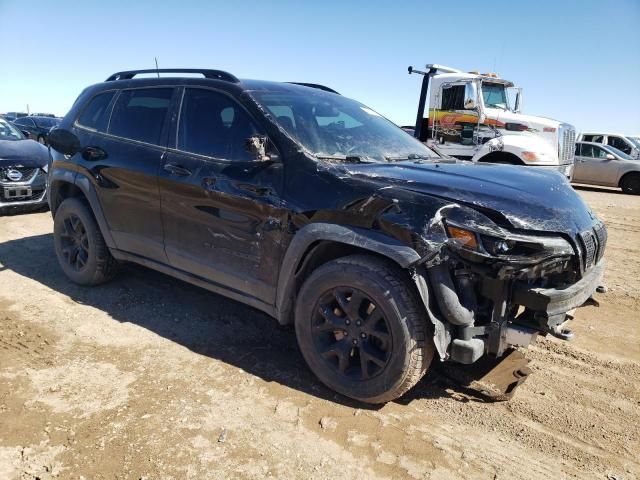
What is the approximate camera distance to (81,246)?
184 inches

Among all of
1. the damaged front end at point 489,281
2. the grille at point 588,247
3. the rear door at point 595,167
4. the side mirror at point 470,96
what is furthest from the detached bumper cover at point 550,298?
the rear door at point 595,167

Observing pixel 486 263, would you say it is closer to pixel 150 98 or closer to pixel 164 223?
pixel 164 223

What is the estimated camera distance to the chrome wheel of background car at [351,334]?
279 cm

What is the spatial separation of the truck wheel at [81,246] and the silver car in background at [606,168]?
15614mm

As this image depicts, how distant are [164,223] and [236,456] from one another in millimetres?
1965

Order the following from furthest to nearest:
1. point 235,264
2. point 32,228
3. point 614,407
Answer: point 32,228, point 235,264, point 614,407

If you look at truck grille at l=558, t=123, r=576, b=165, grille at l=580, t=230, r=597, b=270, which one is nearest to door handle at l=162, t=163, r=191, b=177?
grille at l=580, t=230, r=597, b=270

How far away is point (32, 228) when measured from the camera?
6.93 meters

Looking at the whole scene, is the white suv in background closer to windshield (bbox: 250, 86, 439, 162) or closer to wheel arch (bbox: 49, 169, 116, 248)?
windshield (bbox: 250, 86, 439, 162)

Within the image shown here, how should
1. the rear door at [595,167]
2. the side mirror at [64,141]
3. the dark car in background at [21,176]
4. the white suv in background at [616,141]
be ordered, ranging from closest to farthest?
the side mirror at [64,141]
the dark car in background at [21,176]
the rear door at [595,167]
the white suv in background at [616,141]

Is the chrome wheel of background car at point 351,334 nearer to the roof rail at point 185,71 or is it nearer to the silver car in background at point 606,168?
the roof rail at point 185,71

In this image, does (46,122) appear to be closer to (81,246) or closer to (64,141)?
(64,141)

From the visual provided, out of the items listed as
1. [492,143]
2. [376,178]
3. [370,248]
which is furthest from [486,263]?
[492,143]

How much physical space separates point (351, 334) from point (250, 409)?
0.74m
